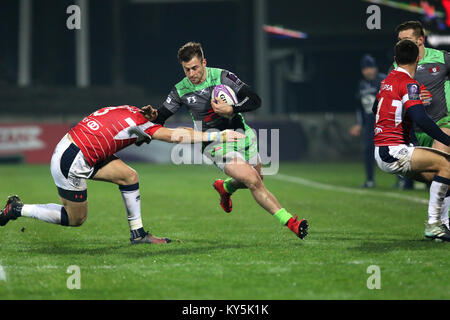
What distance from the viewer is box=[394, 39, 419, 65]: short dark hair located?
25.0 ft

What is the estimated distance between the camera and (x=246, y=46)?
32375 mm

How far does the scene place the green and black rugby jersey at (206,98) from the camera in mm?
8281

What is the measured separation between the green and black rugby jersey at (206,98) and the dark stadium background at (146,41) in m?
21.6

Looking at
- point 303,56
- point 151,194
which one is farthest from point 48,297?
point 303,56

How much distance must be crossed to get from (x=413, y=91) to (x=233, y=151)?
1884 mm

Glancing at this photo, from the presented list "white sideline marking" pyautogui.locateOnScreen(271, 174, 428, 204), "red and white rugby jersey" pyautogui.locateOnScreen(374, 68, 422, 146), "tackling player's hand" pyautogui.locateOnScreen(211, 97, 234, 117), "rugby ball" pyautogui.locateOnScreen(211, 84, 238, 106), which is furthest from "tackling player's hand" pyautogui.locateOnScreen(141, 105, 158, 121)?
"white sideline marking" pyautogui.locateOnScreen(271, 174, 428, 204)

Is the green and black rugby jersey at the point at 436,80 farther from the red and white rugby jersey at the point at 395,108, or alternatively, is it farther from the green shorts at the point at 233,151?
the green shorts at the point at 233,151

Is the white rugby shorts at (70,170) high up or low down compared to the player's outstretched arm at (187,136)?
down

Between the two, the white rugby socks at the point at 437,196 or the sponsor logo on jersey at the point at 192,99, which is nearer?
the white rugby socks at the point at 437,196

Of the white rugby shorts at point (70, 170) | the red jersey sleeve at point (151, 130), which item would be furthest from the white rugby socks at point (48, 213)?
the red jersey sleeve at point (151, 130)

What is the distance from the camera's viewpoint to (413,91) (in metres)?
7.47

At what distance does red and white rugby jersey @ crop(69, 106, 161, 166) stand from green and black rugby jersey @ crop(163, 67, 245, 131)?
0.80 m
